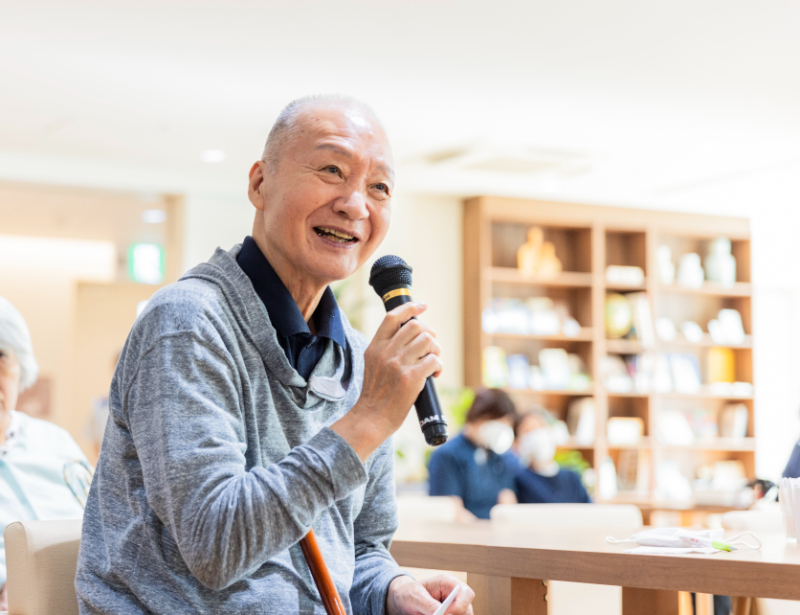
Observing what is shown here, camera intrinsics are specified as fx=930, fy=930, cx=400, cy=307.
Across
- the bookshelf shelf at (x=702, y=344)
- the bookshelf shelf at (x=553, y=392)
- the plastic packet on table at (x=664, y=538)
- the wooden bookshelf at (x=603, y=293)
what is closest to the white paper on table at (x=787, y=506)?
the plastic packet on table at (x=664, y=538)

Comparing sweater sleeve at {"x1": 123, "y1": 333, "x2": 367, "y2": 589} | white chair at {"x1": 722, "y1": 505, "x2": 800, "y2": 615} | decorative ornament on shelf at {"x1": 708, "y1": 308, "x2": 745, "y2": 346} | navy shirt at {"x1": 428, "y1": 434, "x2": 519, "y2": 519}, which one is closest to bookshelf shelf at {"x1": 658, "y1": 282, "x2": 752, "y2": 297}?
decorative ornament on shelf at {"x1": 708, "y1": 308, "x2": 745, "y2": 346}

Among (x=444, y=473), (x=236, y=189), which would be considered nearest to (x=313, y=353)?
(x=444, y=473)

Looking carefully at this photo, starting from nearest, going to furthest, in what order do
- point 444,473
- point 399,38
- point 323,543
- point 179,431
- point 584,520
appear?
point 179,431
point 323,543
point 584,520
point 399,38
point 444,473

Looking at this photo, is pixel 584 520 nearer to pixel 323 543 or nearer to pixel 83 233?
pixel 323 543

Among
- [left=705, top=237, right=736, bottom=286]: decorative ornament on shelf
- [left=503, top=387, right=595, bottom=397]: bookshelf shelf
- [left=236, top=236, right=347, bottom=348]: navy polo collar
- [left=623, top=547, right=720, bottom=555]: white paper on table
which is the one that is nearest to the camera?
[left=236, top=236, right=347, bottom=348]: navy polo collar

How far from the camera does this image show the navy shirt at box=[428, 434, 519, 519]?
5094 mm

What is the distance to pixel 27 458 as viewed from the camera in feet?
7.03

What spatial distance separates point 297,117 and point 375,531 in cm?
67

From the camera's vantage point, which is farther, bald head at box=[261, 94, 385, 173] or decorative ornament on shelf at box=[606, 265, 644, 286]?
decorative ornament on shelf at box=[606, 265, 644, 286]

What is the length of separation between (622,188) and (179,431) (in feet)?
21.6

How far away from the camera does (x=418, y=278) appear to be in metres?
7.22

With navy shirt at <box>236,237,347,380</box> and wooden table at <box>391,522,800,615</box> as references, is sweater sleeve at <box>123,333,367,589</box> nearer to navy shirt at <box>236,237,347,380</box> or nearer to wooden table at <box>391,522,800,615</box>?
navy shirt at <box>236,237,347,380</box>

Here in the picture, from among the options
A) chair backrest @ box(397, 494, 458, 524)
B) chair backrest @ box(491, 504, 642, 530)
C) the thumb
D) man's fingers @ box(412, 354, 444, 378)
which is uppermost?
man's fingers @ box(412, 354, 444, 378)

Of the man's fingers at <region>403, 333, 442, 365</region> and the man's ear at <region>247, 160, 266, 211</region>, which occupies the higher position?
the man's ear at <region>247, 160, 266, 211</region>
